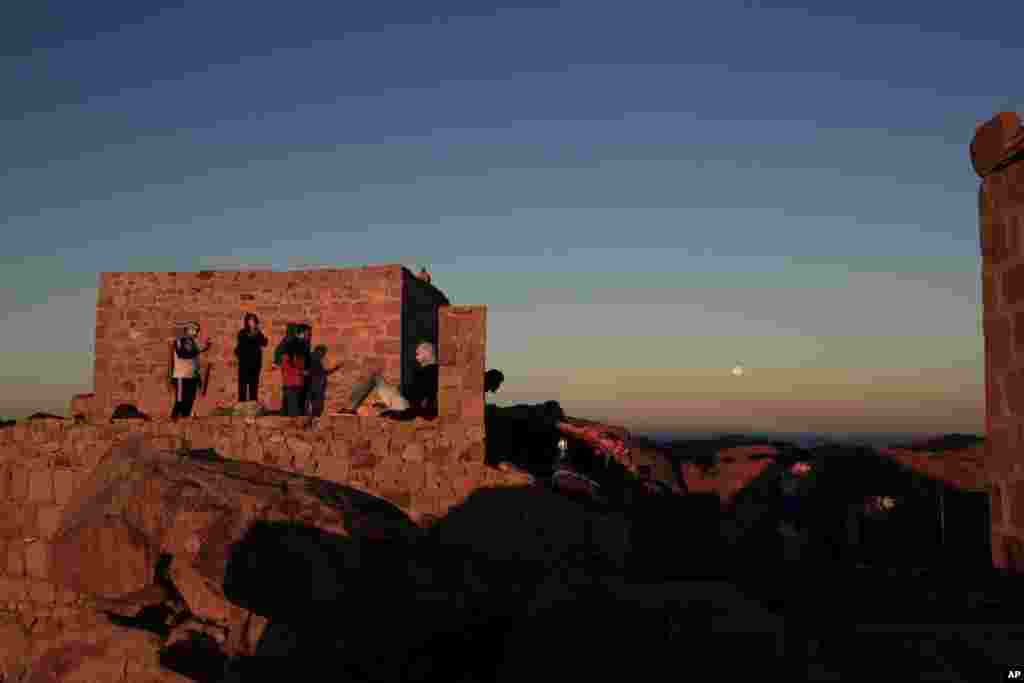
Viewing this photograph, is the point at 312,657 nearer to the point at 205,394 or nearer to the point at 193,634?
the point at 193,634

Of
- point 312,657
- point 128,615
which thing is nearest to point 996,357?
point 312,657

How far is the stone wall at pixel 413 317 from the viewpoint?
44.2ft

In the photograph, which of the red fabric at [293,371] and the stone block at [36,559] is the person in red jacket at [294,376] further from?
the stone block at [36,559]

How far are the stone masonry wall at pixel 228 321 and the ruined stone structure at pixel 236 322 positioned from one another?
16mm

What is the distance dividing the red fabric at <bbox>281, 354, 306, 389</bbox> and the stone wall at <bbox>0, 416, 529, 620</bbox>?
73.8 inches

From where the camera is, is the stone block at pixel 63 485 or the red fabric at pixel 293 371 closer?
the stone block at pixel 63 485

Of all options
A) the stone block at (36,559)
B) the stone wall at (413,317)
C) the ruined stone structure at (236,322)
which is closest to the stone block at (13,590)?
the stone block at (36,559)

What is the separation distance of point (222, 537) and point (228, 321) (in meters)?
8.60

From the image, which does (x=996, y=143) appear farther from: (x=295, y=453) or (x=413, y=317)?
(x=413, y=317)

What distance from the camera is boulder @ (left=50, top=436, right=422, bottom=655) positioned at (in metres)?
5.71

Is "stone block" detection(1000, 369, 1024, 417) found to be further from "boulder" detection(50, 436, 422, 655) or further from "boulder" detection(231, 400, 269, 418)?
"boulder" detection(231, 400, 269, 418)

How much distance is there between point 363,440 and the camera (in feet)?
30.0

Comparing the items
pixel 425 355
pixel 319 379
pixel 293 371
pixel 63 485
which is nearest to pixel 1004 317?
pixel 425 355

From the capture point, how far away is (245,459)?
30.5 ft
